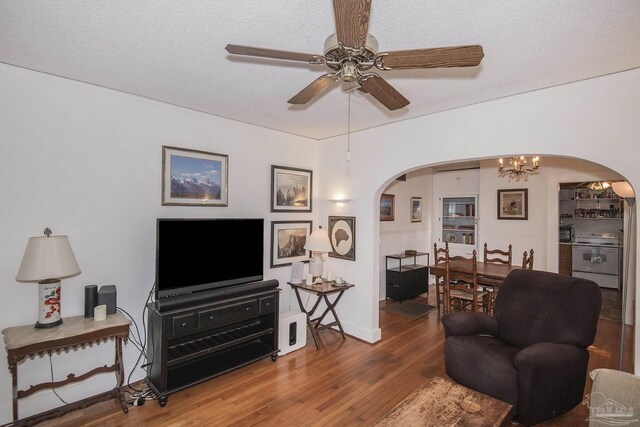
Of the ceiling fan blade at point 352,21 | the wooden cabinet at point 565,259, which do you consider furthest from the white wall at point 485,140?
the wooden cabinet at point 565,259

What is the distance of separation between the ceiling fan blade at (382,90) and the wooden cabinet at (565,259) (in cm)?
732

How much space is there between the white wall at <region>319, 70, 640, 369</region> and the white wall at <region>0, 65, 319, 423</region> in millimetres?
1718

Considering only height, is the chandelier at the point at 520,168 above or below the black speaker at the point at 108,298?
above

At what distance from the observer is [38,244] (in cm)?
237

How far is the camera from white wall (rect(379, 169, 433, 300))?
610 cm

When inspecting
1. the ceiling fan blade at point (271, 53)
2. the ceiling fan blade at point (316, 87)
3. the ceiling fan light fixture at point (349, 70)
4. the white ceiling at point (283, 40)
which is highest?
the white ceiling at point (283, 40)

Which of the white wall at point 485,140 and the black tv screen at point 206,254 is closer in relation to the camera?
the white wall at point 485,140

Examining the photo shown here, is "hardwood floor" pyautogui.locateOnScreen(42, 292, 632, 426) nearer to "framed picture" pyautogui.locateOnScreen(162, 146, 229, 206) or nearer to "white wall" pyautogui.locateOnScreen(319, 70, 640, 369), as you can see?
"white wall" pyautogui.locateOnScreen(319, 70, 640, 369)

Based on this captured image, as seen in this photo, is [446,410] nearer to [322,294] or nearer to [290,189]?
[322,294]

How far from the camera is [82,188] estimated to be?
2.80 metres

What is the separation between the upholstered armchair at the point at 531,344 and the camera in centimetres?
242

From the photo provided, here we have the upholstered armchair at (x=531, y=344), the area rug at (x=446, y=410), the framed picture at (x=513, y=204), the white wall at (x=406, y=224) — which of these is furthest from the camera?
the white wall at (x=406, y=224)

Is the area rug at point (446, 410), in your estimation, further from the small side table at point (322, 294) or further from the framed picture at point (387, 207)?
the framed picture at point (387, 207)

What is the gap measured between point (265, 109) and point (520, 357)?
319 centimetres
